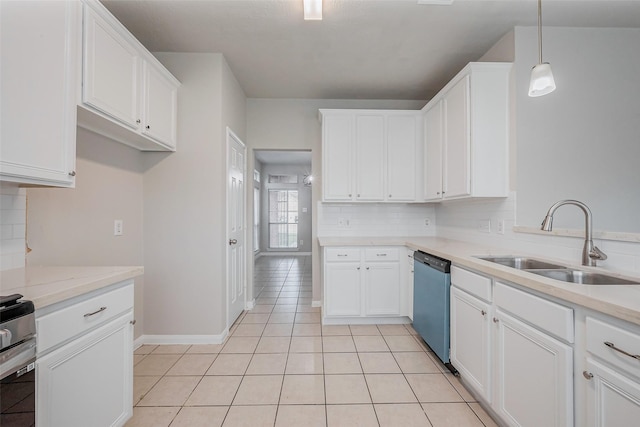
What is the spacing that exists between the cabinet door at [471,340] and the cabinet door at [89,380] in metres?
2.01

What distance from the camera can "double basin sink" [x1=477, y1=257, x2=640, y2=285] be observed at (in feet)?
4.46

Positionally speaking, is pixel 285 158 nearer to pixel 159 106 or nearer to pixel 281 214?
pixel 281 214

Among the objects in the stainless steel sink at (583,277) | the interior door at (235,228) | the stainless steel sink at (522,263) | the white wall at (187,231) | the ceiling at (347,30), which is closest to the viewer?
the stainless steel sink at (583,277)

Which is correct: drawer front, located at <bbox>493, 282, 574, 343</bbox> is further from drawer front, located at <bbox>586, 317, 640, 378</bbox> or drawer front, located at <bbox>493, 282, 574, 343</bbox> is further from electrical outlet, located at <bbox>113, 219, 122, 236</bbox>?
electrical outlet, located at <bbox>113, 219, 122, 236</bbox>

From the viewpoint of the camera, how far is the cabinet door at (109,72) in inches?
57.7

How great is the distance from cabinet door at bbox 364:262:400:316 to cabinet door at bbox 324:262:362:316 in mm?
120

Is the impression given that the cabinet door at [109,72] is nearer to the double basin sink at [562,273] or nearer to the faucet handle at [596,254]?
the double basin sink at [562,273]

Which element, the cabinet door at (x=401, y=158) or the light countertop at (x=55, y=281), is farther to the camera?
the cabinet door at (x=401, y=158)

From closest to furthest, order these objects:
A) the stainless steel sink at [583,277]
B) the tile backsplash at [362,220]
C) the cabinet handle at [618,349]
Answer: the cabinet handle at [618,349] → the stainless steel sink at [583,277] → the tile backsplash at [362,220]

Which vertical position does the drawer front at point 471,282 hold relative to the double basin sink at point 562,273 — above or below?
below

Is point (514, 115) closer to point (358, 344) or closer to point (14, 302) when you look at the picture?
point (358, 344)

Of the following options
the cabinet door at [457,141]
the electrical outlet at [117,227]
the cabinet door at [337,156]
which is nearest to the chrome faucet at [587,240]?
the cabinet door at [457,141]

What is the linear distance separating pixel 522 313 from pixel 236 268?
8.43ft

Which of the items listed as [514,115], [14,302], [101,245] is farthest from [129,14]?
[514,115]
